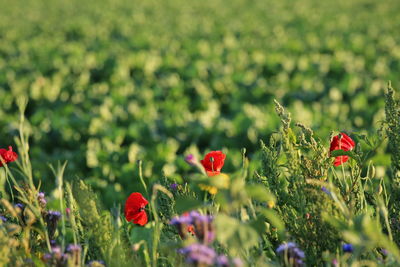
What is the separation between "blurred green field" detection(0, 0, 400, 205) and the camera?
4816mm

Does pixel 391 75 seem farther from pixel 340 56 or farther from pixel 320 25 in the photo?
pixel 320 25

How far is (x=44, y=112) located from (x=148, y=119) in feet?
3.89

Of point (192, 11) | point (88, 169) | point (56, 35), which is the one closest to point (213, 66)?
point (88, 169)

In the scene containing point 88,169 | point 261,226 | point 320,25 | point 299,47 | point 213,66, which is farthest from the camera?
point 320,25

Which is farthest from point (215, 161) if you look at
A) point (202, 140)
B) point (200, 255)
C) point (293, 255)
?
point (202, 140)

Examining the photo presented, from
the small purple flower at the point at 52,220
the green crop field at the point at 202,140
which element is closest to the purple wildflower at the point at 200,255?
the green crop field at the point at 202,140

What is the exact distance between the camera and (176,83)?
7168 mm

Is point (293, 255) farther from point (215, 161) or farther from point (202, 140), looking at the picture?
point (202, 140)

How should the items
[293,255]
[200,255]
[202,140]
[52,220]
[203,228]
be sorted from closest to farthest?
[200,255], [203,228], [293,255], [52,220], [202,140]

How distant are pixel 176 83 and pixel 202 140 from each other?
2.14m

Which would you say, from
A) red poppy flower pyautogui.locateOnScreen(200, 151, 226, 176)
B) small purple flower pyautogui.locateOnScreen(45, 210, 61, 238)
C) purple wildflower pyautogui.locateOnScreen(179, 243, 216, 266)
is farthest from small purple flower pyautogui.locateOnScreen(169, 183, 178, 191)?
purple wildflower pyautogui.locateOnScreen(179, 243, 216, 266)

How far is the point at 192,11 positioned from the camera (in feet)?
56.0

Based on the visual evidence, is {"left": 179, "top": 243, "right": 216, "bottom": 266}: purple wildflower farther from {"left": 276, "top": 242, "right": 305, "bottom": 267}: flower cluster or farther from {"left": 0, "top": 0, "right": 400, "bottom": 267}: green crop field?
{"left": 276, "top": 242, "right": 305, "bottom": 267}: flower cluster

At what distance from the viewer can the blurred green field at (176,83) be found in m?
4.82
